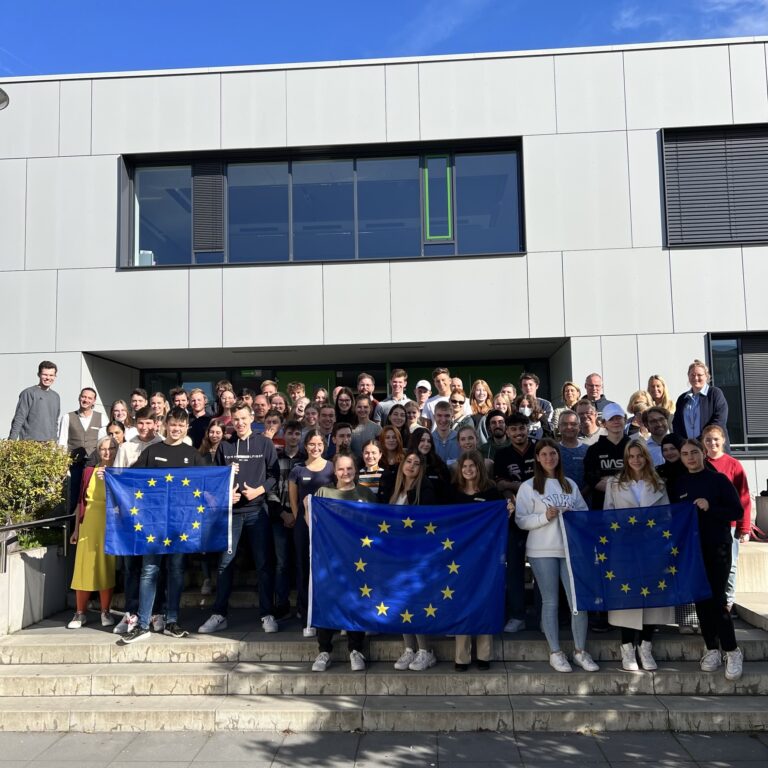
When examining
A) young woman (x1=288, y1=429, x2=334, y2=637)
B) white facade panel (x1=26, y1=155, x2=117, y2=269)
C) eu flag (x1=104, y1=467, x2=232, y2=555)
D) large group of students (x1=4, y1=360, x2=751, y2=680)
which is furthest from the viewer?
white facade panel (x1=26, y1=155, x2=117, y2=269)

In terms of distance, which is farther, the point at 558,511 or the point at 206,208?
the point at 206,208

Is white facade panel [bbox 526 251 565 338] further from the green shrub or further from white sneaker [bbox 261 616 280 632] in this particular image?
the green shrub

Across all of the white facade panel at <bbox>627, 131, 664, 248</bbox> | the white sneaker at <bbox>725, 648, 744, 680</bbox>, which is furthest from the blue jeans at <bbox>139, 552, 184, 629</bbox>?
the white facade panel at <bbox>627, 131, 664, 248</bbox>

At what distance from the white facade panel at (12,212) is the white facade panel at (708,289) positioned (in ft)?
38.9

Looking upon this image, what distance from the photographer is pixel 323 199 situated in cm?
1323

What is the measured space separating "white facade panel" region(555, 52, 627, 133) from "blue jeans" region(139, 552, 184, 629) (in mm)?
10033

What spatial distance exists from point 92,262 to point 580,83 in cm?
950

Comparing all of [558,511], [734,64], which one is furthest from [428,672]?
[734,64]

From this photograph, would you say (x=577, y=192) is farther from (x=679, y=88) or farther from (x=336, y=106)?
(x=336, y=106)

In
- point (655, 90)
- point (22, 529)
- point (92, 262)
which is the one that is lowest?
point (22, 529)

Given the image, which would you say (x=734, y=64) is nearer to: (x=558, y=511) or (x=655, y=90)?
(x=655, y=90)

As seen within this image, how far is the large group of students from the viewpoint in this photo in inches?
242

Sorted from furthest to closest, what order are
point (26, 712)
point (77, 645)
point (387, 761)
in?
1. point (77, 645)
2. point (26, 712)
3. point (387, 761)

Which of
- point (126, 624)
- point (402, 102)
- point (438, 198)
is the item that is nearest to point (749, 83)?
point (438, 198)
